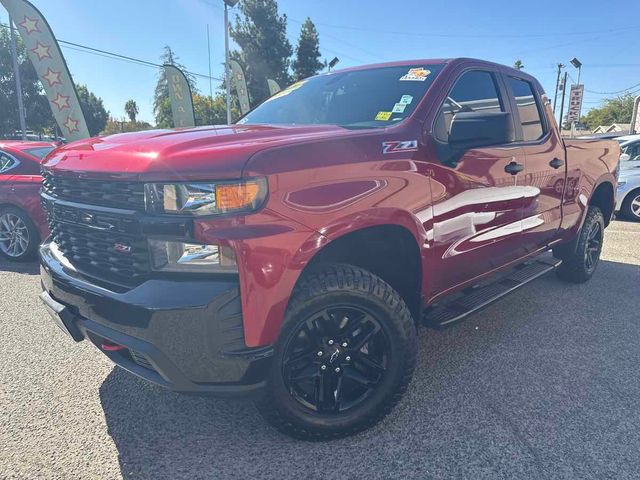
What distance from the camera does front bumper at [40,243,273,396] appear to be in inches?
69.7

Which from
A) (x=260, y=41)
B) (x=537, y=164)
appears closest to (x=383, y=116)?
(x=537, y=164)

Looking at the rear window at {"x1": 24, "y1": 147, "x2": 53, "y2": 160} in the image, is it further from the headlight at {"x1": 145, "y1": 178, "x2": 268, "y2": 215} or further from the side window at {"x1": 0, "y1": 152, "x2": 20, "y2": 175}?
the headlight at {"x1": 145, "y1": 178, "x2": 268, "y2": 215}

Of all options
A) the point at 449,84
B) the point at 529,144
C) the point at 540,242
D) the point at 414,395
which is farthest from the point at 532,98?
the point at 414,395

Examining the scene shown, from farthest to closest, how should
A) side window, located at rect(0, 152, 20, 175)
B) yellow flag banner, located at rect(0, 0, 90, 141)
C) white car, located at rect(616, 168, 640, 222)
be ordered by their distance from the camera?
yellow flag banner, located at rect(0, 0, 90, 141)
white car, located at rect(616, 168, 640, 222)
side window, located at rect(0, 152, 20, 175)

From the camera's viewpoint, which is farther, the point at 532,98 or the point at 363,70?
the point at 532,98

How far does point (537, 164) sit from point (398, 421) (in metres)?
2.20

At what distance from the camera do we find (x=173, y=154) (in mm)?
1864

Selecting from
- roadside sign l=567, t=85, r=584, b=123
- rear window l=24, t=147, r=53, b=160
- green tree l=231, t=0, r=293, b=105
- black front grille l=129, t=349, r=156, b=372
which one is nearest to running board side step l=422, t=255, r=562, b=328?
black front grille l=129, t=349, r=156, b=372

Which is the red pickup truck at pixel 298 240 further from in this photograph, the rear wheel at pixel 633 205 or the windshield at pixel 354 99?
the rear wheel at pixel 633 205

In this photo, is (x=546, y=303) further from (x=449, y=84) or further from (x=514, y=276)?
(x=449, y=84)

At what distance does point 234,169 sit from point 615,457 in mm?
2160

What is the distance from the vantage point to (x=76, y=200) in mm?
2152

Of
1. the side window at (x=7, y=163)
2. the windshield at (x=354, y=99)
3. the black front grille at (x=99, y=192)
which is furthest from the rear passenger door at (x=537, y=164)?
the side window at (x=7, y=163)

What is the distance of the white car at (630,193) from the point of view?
8.91 m
